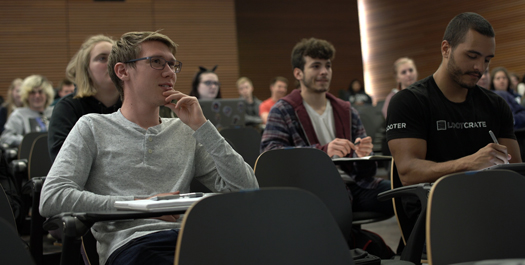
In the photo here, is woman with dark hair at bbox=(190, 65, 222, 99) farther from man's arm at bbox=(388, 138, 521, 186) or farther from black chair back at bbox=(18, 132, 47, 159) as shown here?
man's arm at bbox=(388, 138, 521, 186)

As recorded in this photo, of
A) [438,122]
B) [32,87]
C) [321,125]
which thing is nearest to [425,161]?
[438,122]

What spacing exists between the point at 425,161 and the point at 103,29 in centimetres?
678

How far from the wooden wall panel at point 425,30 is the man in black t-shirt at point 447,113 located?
200 centimetres

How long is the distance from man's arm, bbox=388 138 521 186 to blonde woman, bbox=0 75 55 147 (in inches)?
147

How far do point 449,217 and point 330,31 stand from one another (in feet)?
18.3

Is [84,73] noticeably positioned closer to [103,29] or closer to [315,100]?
[315,100]

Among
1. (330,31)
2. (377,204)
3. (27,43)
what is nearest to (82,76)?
(377,204)

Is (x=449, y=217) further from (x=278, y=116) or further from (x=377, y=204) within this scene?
(x=278, y=116)

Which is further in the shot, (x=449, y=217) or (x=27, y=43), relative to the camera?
(x=27, y=43)

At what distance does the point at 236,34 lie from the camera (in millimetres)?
8609

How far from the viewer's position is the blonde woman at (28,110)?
16.0ft

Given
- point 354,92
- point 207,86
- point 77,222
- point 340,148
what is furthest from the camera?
point 354,92

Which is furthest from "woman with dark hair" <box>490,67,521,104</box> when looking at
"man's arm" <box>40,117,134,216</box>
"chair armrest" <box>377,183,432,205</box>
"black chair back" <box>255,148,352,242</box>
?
"man's arm" <box>40,117,134,216</box>

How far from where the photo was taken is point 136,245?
1.47 metres
